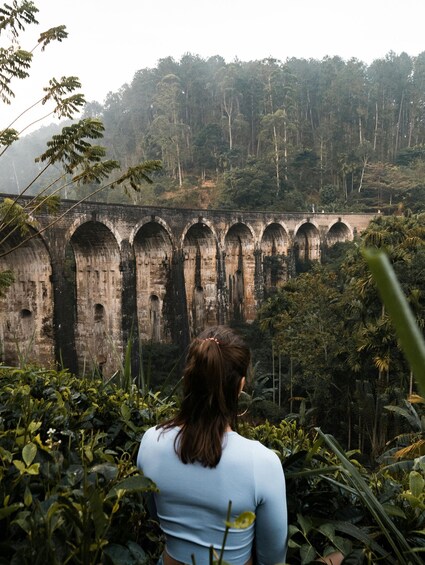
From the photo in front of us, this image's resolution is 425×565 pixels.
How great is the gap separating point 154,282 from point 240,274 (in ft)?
24.1

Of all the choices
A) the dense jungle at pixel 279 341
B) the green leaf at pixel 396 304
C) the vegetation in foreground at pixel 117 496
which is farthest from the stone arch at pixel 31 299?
the green leaf at pixel 396 304

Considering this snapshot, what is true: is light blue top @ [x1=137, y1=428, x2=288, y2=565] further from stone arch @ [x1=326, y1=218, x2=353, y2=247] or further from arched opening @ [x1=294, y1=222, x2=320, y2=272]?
stone arch @ [x1=326, y1=218, x2=353, y2=247]

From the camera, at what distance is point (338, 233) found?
103 feet

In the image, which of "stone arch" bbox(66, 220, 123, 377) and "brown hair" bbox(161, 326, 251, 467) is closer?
"brown hair" bbox(161, 326, 251, 467)

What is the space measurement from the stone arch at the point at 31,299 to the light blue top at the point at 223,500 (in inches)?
507

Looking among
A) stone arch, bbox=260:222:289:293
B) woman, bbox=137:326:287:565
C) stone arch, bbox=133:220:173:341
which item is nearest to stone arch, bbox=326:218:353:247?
stone arch, bbox=260:222:289:293

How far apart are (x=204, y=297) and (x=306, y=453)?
70.3 feet

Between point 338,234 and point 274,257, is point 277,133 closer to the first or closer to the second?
point 338,234

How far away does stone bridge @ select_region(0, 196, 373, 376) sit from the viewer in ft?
45.4

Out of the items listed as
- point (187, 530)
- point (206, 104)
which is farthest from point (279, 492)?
point (206, 104)

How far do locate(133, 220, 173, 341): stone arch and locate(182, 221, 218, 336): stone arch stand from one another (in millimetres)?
2523

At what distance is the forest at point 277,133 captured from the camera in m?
36.5

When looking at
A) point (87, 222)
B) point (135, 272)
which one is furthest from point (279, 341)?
point (87, 222)

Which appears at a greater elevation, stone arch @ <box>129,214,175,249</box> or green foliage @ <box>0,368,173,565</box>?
stone arch @ <box>129,214,175,249</box>
